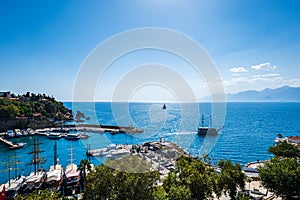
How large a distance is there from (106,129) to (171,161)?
30.5m

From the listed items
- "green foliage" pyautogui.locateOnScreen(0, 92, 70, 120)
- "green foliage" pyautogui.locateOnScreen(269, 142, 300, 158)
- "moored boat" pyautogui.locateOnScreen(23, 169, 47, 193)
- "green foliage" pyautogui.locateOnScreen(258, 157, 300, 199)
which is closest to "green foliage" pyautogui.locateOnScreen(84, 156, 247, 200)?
"green foliage" pyautogui.locateOnScreen(258, 157, 300, 199)

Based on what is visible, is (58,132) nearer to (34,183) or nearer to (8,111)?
(8,111)

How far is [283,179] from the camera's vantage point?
413 inches

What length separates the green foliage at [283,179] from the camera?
1034 cm

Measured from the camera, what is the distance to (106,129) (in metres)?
50.1

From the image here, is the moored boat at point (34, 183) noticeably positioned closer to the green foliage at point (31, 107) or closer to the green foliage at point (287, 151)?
the green foliage at point (287, 151)

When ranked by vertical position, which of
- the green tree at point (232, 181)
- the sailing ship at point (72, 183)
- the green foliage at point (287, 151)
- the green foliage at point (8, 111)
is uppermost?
the green foliage at point (8, 111)

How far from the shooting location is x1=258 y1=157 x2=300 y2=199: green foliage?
1034cm

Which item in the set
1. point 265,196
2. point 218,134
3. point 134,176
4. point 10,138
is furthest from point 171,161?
point 10,138

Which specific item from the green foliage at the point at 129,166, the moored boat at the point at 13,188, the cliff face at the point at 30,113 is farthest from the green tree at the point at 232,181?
the cliff face at the point at 30,113

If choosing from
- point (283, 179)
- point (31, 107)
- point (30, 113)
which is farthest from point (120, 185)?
point (31, 107)

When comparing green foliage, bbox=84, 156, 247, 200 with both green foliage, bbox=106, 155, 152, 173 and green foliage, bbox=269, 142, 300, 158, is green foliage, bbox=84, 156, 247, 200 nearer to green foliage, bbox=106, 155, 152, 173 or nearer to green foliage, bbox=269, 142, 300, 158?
green foliage, bbox=106, 155, 152, 173

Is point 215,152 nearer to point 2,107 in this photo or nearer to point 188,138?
point 188,138

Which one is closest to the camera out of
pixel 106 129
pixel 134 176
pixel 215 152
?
pixel 134 176
